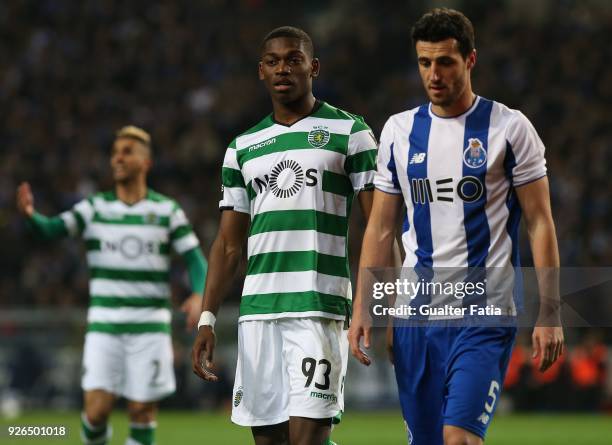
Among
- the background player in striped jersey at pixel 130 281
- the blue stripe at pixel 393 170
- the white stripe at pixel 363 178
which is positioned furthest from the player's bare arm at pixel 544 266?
the background player in striped jersey at pixel 130 281

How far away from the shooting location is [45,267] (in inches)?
776

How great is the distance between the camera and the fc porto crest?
5.49 m

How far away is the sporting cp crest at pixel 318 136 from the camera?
20.4ft

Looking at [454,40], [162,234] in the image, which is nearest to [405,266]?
[454,40]

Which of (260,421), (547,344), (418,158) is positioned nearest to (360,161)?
(418,158)

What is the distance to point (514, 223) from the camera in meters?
5.54

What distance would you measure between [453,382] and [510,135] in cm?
114

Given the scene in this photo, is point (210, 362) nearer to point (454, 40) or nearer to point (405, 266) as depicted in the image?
point (405, 266)

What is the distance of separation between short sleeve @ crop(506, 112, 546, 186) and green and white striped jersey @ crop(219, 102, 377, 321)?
0.94 metres

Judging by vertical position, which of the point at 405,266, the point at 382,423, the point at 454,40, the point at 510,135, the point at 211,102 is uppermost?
the point at 211,102

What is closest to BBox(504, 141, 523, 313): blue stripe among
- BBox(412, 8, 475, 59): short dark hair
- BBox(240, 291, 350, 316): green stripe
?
BBox(412, 8, 475, 59): short dark hair

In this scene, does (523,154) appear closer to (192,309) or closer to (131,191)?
(192,309)

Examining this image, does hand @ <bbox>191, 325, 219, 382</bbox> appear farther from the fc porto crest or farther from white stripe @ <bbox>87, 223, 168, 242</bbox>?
white stripe @ <bbox>87, 223, 168, 242</bbox>

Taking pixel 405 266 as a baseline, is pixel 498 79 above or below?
above
